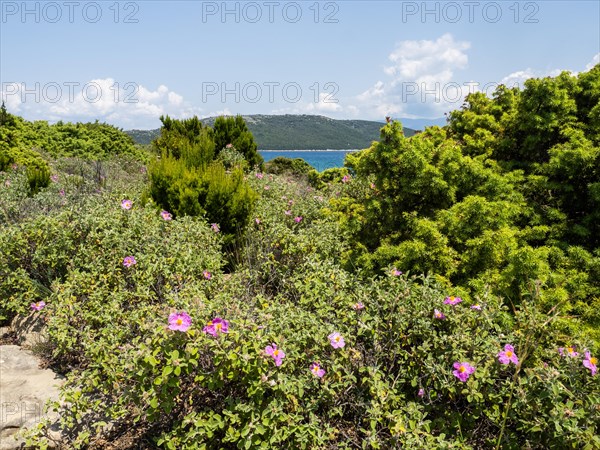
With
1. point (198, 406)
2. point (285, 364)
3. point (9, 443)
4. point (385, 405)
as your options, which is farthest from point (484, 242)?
point (9, 443)

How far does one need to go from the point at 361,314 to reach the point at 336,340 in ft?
1.33

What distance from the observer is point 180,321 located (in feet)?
6.68

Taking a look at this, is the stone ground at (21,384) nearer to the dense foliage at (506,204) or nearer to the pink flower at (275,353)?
the pink flower at (275,353)

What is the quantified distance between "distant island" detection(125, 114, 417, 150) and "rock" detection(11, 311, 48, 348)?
77.8 m

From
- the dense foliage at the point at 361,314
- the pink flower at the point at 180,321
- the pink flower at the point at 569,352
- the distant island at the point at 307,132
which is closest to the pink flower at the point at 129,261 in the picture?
the dense foliage at the point at 361,314

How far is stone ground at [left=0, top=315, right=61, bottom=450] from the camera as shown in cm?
258

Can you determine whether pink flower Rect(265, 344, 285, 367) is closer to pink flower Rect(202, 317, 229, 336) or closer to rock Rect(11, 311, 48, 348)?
pink flower Rect(202, 317, 229, 336)

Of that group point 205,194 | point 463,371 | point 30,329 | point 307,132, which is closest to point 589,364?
point 463,371

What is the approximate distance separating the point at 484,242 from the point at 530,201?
111 cm

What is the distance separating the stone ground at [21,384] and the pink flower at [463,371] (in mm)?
2361

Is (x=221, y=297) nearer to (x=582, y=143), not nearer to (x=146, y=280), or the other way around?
(x=146, y=280)

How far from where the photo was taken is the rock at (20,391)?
101 inches

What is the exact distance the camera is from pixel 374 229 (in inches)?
150

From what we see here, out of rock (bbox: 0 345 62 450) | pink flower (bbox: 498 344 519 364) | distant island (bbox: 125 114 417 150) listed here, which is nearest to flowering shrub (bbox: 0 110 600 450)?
pink flower (bbox: 498 344 519 364)
